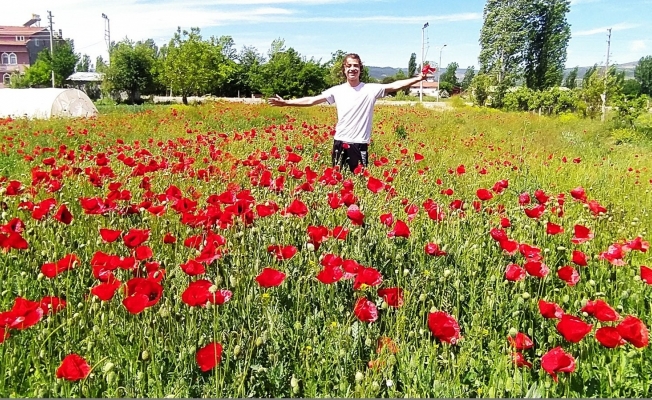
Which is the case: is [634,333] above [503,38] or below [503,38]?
below

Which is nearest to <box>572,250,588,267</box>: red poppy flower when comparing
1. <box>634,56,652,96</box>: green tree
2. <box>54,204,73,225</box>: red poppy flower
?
<box>54,204,73,225</box>: red poppy flower

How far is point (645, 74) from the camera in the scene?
87.6m

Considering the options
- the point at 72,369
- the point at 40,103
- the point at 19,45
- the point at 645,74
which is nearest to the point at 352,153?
the point at 72,369

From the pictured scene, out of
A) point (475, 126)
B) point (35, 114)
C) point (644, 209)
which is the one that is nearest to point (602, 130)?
point (475, 126)

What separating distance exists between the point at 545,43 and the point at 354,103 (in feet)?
159

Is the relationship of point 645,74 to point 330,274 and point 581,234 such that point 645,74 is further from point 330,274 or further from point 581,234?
point 330,274

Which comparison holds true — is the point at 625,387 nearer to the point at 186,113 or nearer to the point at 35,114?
the point at 186,113

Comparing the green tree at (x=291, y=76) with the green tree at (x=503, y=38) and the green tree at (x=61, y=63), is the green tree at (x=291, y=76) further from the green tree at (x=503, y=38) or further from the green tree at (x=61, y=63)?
the green tree at (x=61, y=63)

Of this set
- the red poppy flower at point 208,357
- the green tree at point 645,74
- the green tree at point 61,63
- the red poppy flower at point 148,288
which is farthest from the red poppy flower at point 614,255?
the green tree at point 645,74

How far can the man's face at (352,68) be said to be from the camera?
489cm

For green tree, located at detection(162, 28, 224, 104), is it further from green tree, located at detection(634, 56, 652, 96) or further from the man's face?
green tree, located at detection(634, 56, 652, 96)

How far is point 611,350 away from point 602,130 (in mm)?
13467

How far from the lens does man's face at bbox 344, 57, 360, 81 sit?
4895 mm

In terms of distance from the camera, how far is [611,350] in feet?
6.43
